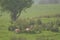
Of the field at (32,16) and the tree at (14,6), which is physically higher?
the tree at (14,6)

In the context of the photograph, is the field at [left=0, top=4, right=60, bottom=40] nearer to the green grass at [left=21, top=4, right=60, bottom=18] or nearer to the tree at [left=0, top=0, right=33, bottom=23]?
the green grass at [left=21, top=4, right=60, bottom=18]

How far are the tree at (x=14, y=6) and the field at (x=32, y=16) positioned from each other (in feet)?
0.43

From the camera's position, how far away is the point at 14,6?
243 inches

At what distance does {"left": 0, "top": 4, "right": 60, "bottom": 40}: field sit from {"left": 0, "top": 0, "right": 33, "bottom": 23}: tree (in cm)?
13

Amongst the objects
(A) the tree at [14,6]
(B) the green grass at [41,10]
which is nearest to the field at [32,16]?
(B) the green grass at [41,10]

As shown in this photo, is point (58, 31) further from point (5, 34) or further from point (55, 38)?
point (5, 34)

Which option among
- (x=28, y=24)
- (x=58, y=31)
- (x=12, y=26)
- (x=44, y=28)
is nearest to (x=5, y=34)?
(x=12, y=26)

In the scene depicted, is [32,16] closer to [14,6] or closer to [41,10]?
[41,10]

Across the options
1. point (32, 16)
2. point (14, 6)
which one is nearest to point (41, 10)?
point (32, 16)

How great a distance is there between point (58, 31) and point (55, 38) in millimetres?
355

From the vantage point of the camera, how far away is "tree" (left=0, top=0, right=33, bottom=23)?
19.8 feet

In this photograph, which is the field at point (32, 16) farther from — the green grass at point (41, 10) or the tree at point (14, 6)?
the tree at point (14, 6)

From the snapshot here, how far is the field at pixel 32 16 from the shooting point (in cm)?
571

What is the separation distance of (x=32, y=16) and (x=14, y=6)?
2.04 ft
